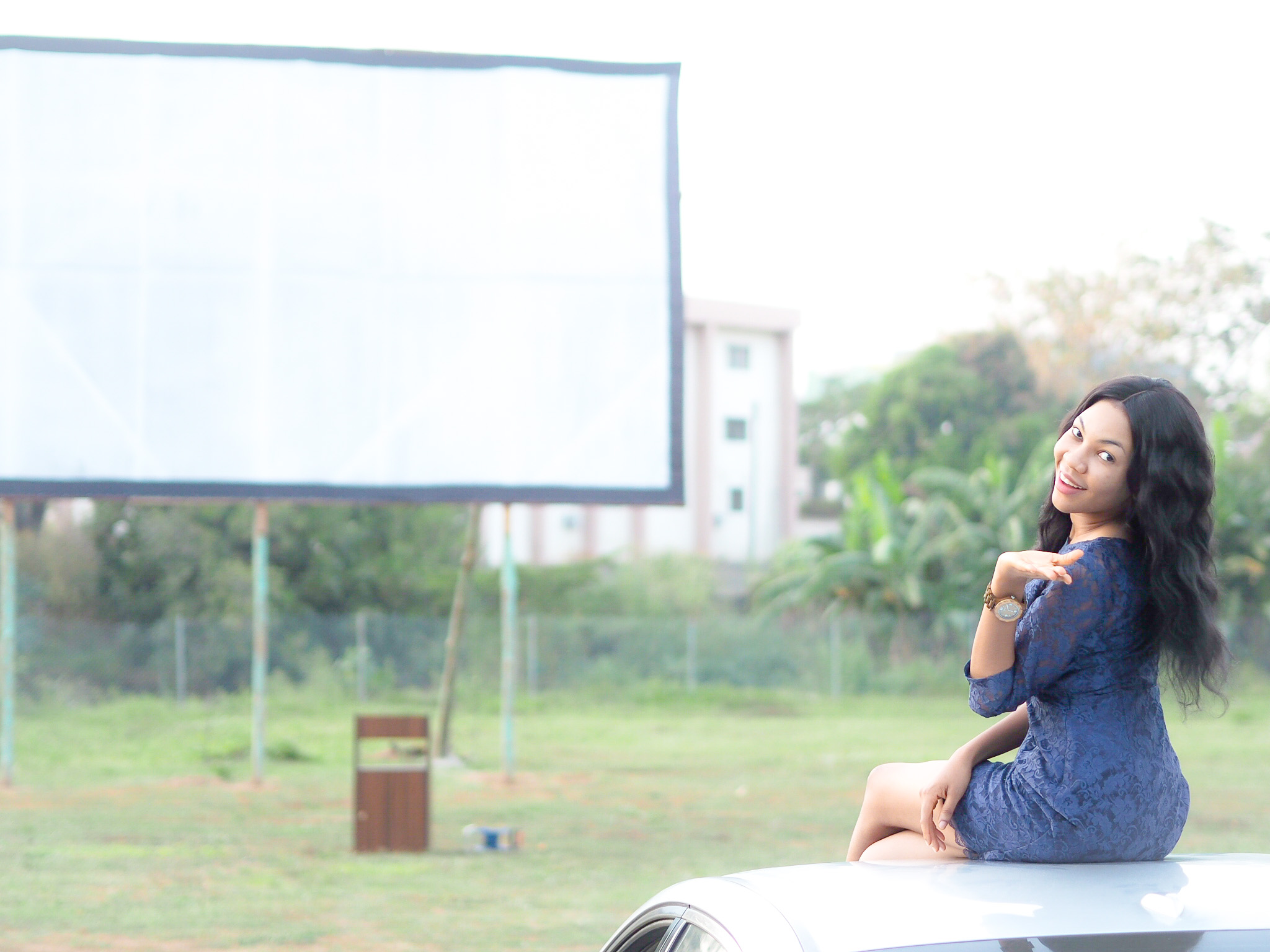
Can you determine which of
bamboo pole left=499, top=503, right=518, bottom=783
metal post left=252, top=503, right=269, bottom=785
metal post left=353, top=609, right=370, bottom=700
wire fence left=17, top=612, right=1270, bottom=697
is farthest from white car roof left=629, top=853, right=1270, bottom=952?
metal post left=353, top=609, right=370, bottom=700

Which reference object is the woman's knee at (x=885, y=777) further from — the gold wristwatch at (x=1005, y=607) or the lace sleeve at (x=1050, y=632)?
the gold wristwatch at (x=1005, y=607)

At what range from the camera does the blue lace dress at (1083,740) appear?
2.44m

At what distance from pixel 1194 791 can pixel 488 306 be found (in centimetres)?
813

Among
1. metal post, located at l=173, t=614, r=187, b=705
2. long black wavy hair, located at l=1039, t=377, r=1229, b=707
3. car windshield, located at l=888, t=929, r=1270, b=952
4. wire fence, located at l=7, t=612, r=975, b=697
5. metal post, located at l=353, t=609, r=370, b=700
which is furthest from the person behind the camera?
metal post, located at l=353, t=609, r=370, b=700

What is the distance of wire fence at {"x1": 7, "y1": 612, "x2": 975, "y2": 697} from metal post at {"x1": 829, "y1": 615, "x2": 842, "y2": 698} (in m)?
0.02

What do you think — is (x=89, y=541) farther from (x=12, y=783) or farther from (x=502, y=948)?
(x=502, y=948)

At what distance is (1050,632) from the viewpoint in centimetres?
247

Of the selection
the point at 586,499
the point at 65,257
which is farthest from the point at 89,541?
the point at 586,499

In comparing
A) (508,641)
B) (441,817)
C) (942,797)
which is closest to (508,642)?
(508,641)

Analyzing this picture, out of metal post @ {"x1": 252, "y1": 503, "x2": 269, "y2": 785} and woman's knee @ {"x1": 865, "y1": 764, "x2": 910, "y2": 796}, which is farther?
metal post @ {"x1": 252, "y1": 503, "x2": 269, "y2": 785}

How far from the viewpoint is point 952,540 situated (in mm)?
25625

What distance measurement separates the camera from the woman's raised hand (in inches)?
94.3

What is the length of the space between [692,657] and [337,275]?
13.9 m

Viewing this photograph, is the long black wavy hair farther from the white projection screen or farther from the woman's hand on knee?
the white projection screen
